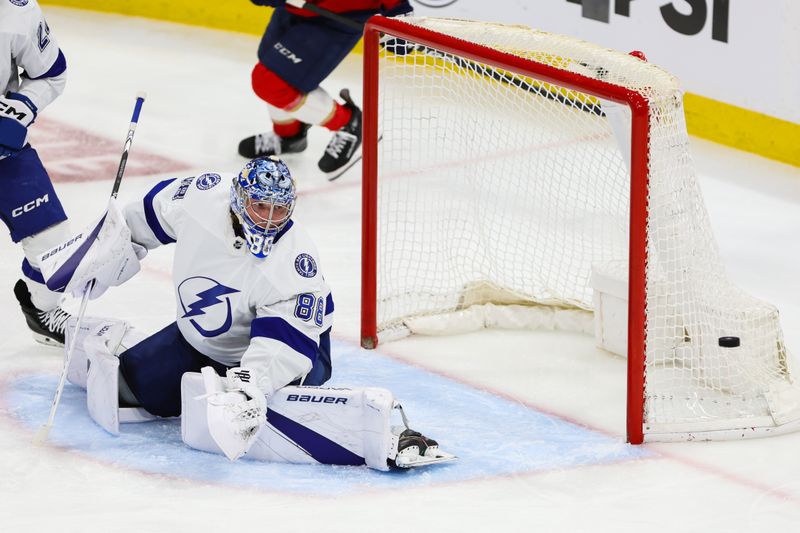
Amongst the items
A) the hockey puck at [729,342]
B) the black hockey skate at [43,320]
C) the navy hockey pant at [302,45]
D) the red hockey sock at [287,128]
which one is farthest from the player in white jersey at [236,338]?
the red hockey sock at [287,128]

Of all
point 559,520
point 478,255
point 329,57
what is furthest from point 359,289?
point 559,520

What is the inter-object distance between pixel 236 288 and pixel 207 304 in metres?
0.10

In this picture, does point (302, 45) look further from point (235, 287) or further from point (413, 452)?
point (413, 452)

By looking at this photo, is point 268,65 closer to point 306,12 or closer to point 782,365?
point 306,12

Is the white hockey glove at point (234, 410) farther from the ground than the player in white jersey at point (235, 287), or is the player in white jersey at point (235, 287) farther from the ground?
the player in white jersey at point (235, 287)

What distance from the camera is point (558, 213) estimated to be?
15.1ft

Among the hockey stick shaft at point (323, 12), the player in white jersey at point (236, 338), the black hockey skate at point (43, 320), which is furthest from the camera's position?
the hockey stick shaft at point (323, 12)

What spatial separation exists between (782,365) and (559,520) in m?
0.95

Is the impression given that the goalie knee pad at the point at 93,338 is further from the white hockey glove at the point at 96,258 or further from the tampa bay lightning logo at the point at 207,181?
the tampa bay lightning logo at the point at 207,181

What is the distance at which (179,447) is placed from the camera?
3.74 m

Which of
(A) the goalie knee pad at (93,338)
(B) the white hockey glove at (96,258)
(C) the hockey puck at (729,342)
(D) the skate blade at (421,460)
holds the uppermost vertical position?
(B) the white hockey glove at (96,258)

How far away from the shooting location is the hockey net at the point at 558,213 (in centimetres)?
381

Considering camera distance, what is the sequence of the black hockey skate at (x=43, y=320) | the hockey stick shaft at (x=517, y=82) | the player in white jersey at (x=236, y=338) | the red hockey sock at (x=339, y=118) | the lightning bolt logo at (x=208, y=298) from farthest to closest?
the red hockey sock at (x=339, y=118) < the hockey stick shaft at (x=517, y=82) < the black hockey skate at (x=43, y=320) < the lightning bolt logo at (x=208, y=298) < the player in white jersey at (x=236, y=338)

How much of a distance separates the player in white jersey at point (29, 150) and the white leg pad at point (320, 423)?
85 centimetres
